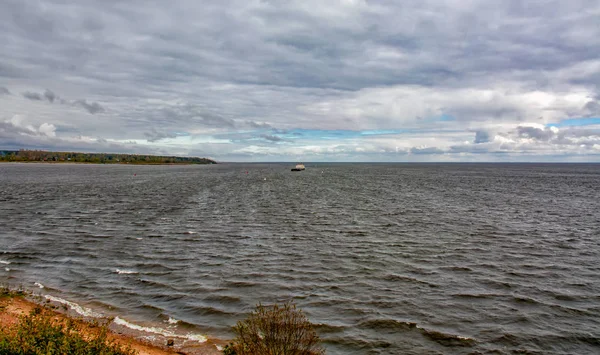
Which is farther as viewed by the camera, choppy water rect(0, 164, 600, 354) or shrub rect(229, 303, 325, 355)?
choppy water rect(0, 164, 600, 354)

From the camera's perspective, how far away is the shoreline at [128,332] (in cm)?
1379

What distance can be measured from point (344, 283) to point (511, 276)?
35.9ft

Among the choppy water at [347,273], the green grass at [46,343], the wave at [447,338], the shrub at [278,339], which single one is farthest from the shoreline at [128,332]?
the wave at [447,338]

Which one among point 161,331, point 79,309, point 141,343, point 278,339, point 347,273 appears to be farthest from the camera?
point 347,273

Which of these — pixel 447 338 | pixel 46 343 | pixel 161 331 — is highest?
pixel 46 343

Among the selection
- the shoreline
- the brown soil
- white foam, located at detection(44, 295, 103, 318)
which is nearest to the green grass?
the brown soil

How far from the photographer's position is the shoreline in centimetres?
1379

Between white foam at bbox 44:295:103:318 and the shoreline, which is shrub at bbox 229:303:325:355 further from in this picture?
white foam at bbox 44:295:103:318

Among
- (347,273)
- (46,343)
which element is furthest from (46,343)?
(347,273)

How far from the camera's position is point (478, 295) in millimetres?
20219

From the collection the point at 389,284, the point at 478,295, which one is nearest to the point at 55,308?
the point at 389,284

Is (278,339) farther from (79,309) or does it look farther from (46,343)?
(79,309)

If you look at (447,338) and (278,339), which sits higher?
(278,339)

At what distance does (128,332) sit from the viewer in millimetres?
15227
